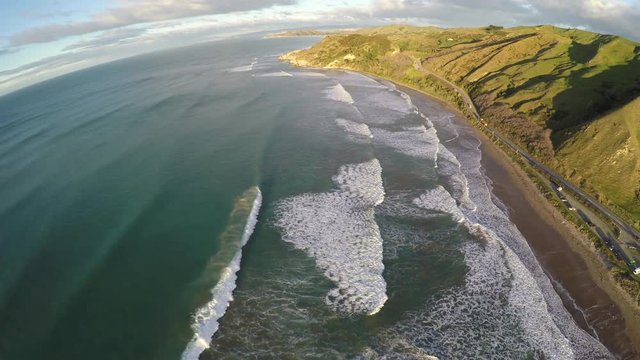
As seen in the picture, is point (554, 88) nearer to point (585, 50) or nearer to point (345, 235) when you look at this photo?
point (585, 50)

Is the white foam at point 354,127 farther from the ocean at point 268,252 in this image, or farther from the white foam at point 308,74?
the white foam at point 308,74

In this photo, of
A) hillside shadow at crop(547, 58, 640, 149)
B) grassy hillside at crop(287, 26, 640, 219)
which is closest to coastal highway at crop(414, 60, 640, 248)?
grassy hillside at crop(287, 26, 640, 219)

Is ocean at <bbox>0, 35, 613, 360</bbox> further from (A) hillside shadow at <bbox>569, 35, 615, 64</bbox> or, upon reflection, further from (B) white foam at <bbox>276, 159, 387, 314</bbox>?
(A) hillside shadow at <bbox>569, 35, 615, 64</bbox>

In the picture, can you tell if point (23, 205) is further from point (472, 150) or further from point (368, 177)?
point (472, 150)

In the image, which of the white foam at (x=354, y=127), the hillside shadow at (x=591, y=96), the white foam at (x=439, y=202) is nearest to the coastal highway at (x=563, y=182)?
the hillside shadow at (x=591, y=96)

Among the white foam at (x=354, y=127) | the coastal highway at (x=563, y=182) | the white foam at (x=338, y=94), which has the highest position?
the coastal highway at (x=563, y=182)

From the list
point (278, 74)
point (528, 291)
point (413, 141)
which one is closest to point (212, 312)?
point (528, 291)
